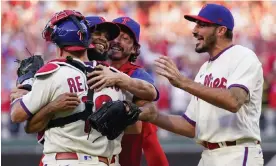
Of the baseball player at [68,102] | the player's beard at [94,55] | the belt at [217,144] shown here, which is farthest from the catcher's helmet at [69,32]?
the belt at [217,144]

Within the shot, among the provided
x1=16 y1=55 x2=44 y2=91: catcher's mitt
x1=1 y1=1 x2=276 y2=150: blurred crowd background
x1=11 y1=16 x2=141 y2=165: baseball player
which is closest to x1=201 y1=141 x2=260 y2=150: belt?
x1=11 y1=16 x2=141 y2=165: baseball player

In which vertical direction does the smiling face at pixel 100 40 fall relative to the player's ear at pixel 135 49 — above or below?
above

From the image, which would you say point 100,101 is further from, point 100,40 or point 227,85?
point 227,85

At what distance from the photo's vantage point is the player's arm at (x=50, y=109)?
12.5ft

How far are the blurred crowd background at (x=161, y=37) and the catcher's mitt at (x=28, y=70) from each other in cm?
468

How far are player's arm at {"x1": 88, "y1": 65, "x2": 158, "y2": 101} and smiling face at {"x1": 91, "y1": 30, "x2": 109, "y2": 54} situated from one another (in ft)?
1.53

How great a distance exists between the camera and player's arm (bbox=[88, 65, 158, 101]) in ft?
12.9

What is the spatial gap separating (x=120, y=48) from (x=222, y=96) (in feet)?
3.67

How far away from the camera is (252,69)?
176 inches

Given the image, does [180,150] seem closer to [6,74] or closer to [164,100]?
[164,100]

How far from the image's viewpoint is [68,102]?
3.79 m

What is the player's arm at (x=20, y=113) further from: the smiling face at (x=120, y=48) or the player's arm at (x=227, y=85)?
the smiling face at (x=120, y=48)

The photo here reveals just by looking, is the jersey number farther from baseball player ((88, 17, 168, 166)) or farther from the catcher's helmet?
baseball player ((88, 17, 168, 166))

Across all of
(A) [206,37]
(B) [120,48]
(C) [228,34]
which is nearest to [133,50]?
(B) [120,48]
